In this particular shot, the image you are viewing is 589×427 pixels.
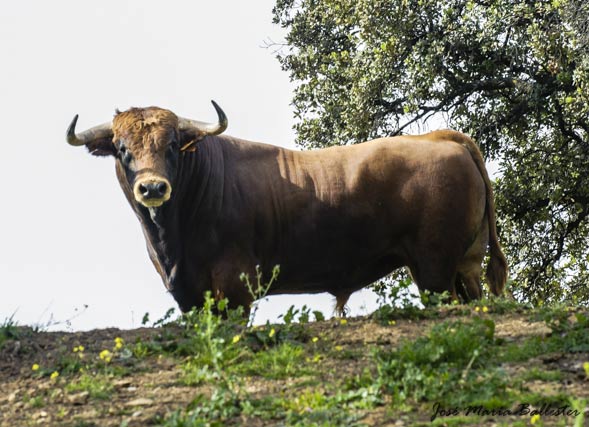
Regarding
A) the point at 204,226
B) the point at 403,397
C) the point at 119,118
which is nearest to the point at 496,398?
the point at 403,397

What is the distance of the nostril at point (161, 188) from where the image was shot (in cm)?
1080

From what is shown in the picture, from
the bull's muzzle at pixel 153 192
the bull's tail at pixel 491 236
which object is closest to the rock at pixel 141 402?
the bull's muzzle at pixel 153 192

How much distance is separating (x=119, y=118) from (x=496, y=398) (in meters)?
6.07

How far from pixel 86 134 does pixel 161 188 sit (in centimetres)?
145

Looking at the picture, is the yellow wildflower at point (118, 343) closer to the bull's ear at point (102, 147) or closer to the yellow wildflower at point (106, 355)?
the yellow wildflower at point (106, 355)

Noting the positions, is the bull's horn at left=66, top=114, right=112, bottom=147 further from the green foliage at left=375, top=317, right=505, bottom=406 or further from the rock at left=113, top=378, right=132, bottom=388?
the green foliage at left=375, top=317, right=505, bottom=406

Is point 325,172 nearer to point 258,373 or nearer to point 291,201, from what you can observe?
point 291,201

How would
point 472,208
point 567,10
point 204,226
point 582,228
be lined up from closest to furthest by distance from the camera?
point 204,226 < point 472,208 < point 567,10 < point 582,228

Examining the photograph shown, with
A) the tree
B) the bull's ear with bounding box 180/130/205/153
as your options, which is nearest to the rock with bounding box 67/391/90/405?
the bull's ear with bounding box 180/130/205/153

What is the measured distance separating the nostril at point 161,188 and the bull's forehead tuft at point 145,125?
587mm

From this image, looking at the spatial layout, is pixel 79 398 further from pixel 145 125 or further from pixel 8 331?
pixel 145 125

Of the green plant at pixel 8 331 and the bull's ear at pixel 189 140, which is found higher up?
the bull's ear at pixel 189 140

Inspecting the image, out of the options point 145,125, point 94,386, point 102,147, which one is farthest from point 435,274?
point 94,386

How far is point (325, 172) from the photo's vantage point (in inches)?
475
